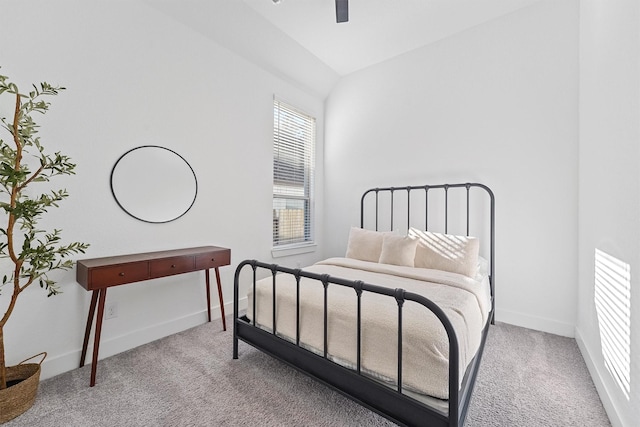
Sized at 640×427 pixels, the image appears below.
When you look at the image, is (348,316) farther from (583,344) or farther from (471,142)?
(471,142)

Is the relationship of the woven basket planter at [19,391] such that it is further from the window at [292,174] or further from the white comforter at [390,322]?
the window at [292,174]

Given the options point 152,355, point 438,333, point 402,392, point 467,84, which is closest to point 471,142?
point 467,84

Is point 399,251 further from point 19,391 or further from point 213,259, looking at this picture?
point 19,391

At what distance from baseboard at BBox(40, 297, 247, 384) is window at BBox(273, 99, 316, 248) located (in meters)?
1.21

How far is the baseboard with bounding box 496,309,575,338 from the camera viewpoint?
2.43m

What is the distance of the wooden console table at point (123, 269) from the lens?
5.76 ft

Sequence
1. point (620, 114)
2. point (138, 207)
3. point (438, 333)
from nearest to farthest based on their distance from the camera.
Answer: point (438, 333)
point (620, 114)
point (138, 207)

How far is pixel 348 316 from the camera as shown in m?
1.49

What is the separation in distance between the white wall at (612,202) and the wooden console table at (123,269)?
2643 millimetres

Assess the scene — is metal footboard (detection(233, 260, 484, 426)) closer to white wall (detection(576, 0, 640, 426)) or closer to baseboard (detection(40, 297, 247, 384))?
white wall (detection(576, 0, 640, 426))

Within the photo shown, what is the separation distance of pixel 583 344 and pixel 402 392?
72.5 inches

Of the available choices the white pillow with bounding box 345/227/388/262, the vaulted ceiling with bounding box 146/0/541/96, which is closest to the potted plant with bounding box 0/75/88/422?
the vaulted ceiling with bounding box 146/0/541/96

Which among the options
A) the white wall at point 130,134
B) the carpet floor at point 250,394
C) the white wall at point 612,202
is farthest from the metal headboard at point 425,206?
the white wall at point 130,134

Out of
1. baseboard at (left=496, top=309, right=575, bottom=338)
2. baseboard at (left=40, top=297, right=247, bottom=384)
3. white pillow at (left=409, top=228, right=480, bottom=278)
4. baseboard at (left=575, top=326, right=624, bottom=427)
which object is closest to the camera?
baseboard at (left=575, top=326, right=624, bottom=427)
